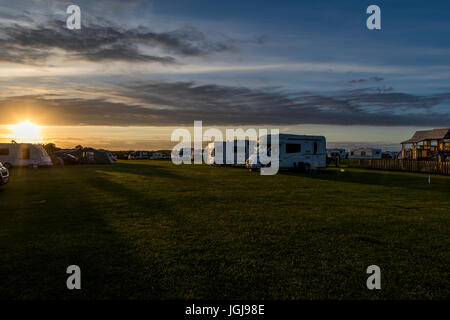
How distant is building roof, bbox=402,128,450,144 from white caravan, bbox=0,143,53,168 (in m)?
41.1

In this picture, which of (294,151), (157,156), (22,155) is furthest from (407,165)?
(157,156)

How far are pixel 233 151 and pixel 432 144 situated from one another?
25559 millimetres

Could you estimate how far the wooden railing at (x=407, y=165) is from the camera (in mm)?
25016

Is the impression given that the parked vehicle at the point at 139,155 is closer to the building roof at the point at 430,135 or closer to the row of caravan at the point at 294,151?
the row of caravan at the point at 294,151

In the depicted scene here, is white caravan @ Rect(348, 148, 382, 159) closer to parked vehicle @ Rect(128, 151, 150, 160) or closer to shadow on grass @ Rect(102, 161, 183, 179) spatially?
parked vehicle @ Rect(128, 151, 150, 160)

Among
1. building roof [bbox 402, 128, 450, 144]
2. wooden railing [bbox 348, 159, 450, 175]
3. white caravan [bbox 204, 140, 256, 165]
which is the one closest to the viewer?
wooden railing [bbox 348, 159, 450, 175]

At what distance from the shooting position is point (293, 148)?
24.9 m

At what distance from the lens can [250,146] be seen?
103ft

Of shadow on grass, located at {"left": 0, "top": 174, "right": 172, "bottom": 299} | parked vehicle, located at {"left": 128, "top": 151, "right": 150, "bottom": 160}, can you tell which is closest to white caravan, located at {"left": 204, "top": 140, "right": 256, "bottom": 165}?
shadow on grass, located at {"left": 0, "top": 174, "right": 172, "bottom": 299}

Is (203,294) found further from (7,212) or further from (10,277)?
(7,212)

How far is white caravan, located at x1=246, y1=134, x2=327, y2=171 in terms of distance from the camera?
80.6 feet

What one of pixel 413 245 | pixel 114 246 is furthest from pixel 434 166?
pixel 114 246
